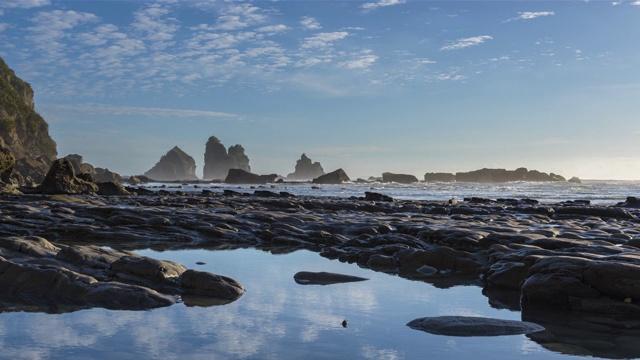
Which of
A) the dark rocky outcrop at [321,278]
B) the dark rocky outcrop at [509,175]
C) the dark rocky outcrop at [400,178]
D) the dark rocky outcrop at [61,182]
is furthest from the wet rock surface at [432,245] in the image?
the dark rocky outcrop at [509,175]

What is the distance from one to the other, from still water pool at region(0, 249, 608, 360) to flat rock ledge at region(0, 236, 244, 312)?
44 centimetres

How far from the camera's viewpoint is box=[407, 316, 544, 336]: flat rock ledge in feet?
23.6

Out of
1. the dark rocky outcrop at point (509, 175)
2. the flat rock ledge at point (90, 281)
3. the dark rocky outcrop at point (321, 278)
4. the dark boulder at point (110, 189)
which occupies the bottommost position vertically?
the dark rocky outcrop at point (321, 278)

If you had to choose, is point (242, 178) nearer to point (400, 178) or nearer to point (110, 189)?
point (400, 178)

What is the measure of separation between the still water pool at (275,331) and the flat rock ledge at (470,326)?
186 millimetres

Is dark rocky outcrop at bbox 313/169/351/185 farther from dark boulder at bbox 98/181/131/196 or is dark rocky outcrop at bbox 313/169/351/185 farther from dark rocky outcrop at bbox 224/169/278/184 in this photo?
dark boulder at bbox 98/181/131/196

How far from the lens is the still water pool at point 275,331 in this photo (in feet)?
20.0

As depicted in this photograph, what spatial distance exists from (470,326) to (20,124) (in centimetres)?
10932

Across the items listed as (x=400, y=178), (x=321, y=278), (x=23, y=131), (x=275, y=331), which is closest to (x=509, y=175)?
(x=400, y=178)

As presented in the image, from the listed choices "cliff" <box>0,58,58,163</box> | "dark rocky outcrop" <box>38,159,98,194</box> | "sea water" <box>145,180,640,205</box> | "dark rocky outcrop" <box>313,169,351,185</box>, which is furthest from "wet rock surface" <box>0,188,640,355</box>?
"dark rocky outcrop" <box>313,169,351,185</box>

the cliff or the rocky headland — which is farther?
the rocky headland

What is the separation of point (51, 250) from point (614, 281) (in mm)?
10114

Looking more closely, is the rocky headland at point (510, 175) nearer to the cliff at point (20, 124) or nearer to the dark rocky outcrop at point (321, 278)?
the cliff at point (20, 124)

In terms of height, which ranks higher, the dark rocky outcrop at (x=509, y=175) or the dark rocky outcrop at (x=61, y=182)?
the dark rocky outcrop at (x=509, y=175)
